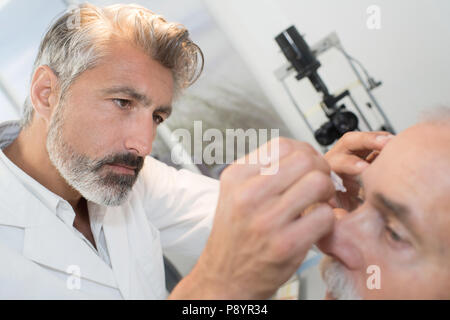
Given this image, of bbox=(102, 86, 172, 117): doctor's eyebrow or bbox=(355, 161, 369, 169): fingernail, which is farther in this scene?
bbox=(102, 86, 172, 117): doctor's eyebrow

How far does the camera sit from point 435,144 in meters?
0.64

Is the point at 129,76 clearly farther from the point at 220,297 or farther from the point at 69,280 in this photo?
the point at 220,297

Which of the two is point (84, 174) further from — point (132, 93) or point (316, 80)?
point (316, 80)

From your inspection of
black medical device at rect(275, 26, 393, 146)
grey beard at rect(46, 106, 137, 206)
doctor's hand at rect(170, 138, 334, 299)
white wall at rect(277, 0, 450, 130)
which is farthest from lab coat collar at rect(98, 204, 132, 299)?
white wall at rect(277, 0, 450, 130)

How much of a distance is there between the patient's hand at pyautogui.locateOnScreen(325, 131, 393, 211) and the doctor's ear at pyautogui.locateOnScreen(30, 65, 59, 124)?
2.56 ft

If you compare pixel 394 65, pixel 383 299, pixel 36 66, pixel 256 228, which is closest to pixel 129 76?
pixel 36 66

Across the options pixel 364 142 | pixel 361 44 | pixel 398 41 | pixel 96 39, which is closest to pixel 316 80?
pixel 361 44

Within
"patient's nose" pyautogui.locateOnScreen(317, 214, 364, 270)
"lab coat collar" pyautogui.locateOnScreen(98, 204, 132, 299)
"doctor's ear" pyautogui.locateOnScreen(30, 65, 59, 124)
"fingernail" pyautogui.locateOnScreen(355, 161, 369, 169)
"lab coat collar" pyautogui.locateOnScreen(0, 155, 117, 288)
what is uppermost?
"doctor's ear" pyautogui.locateOnScreen(30, 65, 59, 124)

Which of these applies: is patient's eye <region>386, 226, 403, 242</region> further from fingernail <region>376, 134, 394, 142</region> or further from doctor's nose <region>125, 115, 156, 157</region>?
doctor's nose <region>125, 115, 156, 157</region>

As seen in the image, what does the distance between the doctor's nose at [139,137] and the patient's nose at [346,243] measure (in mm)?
552

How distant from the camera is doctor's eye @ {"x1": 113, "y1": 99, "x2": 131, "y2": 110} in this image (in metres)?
0.98

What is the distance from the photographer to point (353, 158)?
79cm

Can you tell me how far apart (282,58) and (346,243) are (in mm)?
1347
